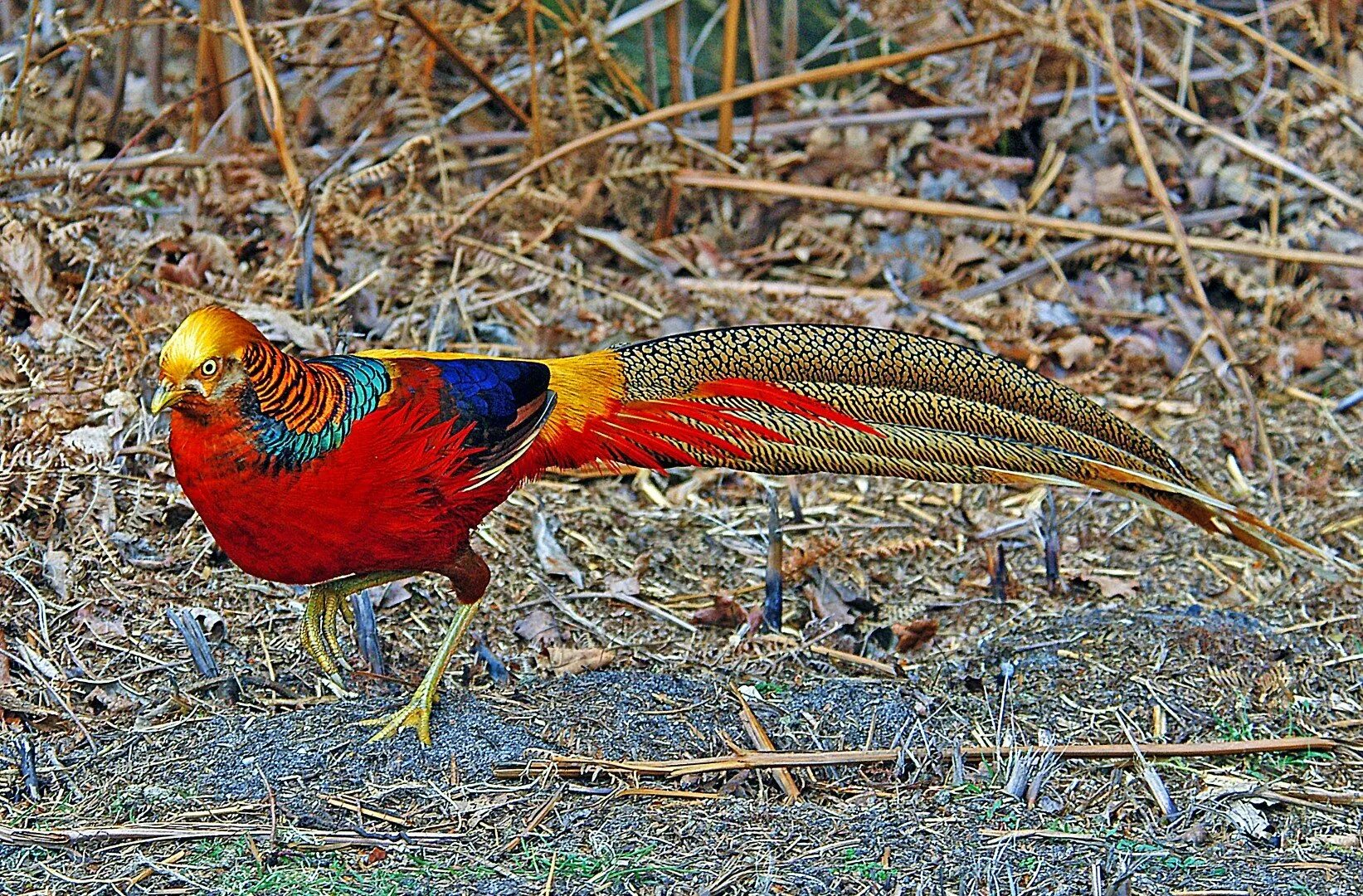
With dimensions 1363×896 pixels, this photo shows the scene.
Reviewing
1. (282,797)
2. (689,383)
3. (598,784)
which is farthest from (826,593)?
(282,797)

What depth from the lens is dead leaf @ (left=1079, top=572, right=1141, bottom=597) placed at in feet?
12.2

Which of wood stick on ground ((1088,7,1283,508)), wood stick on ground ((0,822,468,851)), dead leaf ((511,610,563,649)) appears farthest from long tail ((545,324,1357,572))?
wood stick on ground ((1088,7,1283,508))

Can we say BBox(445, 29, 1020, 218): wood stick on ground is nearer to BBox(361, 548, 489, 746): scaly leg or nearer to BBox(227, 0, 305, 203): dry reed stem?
BBox(227, 0, 305, 203): dry reed stem

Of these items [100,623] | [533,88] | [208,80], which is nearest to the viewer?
[100,623]

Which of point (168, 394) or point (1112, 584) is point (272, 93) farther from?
point (1112, 584)

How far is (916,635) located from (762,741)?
693mm

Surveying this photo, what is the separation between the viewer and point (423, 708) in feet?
9.29

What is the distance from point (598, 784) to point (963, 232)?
333 centimetres

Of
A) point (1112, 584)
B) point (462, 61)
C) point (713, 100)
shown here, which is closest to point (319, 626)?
point (1112, 584)

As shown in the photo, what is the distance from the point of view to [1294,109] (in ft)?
18.8

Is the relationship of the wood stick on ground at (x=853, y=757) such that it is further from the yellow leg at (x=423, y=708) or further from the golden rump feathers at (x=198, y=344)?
the golden rump feathers at (x=198, y=344)

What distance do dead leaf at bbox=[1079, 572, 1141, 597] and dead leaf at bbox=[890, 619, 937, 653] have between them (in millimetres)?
554

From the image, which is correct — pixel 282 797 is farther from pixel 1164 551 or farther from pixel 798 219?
pixel 798 219

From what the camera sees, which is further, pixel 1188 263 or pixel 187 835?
pixel 1188 263
